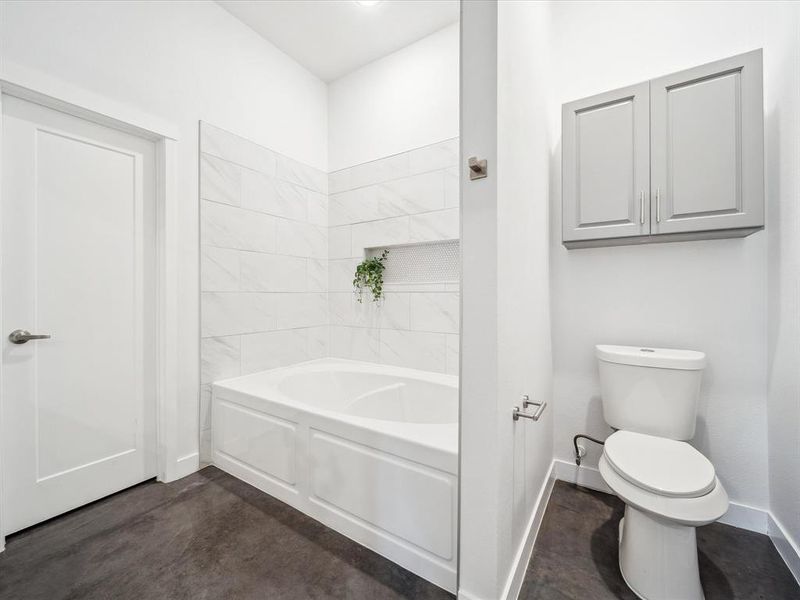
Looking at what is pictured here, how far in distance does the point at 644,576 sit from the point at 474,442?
86 cm

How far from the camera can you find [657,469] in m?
1.30

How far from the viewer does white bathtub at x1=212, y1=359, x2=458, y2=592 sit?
129 centimetres

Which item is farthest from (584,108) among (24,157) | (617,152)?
(24,157)

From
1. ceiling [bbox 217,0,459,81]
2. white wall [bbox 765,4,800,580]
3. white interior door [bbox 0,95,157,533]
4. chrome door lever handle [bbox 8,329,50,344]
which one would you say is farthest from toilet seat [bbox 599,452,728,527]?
ceiling [bbox 217,0,459,81]

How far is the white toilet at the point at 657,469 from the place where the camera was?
1.18 metres

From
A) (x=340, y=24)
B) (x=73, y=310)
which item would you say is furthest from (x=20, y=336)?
(x=340, y=24)

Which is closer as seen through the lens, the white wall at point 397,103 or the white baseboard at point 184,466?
the white baseboard at point 184,466

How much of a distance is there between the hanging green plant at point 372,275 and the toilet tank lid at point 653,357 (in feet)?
5.04

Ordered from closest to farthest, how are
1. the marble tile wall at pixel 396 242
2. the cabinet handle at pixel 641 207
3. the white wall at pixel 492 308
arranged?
the white wall at pixel 492 308
the cabinet handle at pixel 641 207
the marble tile wall at pixel 396 242

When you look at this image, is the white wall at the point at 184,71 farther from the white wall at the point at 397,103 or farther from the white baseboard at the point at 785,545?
the white baseboard at the point at 785,545

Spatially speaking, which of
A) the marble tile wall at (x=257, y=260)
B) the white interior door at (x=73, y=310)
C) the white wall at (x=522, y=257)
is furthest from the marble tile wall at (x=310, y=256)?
the white wall at (x=522, y=257)

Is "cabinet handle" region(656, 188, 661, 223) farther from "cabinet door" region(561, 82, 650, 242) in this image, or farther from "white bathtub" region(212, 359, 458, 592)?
"white bathtub" region(212, 359, 458, 592)

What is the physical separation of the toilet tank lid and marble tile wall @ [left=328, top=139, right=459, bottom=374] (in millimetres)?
914

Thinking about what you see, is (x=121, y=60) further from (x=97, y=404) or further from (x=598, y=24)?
(x=598, y=24)
